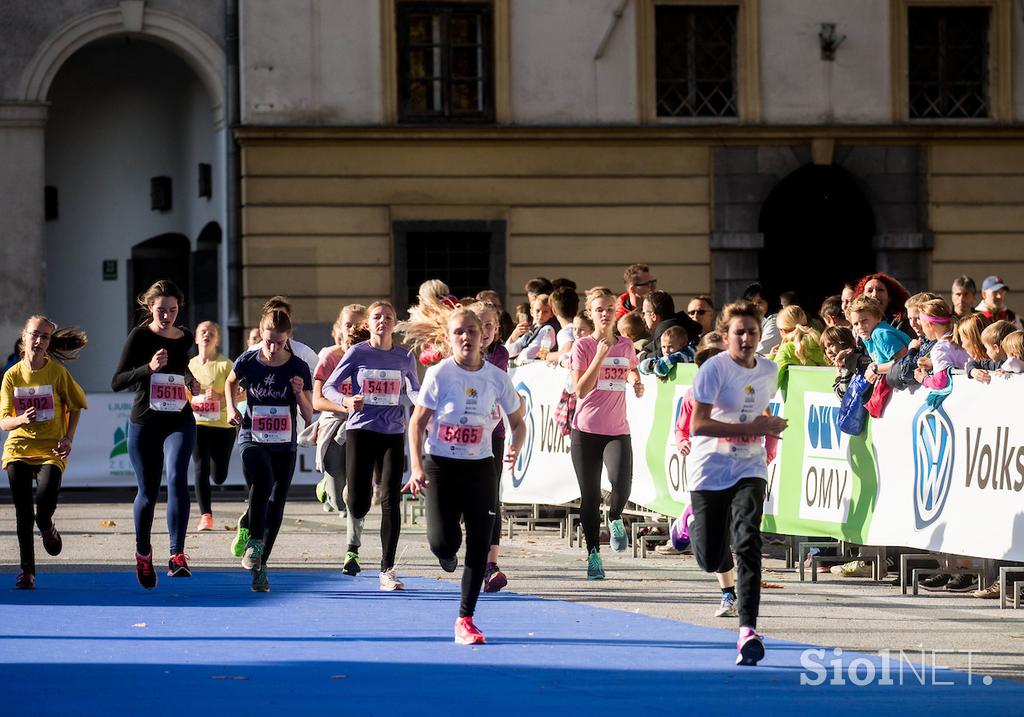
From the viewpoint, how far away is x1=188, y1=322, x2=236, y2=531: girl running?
18.1 metres

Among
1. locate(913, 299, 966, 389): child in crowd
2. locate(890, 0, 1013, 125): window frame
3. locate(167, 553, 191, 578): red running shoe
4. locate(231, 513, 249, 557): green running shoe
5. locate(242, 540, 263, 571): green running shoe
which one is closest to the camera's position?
locate(913, 299, 966, 389): child in crowd

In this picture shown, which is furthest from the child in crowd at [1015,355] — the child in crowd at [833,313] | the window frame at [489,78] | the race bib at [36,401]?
the window frame at [489,78]

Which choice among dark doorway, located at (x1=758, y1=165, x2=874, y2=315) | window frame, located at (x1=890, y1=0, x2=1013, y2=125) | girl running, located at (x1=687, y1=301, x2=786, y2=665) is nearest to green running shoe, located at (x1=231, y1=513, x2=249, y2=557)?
girl running, located at (x1=687, y1=301, x2=786, y2=665)

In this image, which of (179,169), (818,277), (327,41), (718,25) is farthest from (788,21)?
(179,169)

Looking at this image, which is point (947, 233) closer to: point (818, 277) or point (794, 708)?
point (818, 277)

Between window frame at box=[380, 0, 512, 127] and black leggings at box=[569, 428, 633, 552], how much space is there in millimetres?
15940

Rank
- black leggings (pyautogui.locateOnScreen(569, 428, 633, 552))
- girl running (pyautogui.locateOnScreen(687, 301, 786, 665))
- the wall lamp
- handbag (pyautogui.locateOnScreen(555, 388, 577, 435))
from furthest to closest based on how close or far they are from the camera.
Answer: the wall lamp, handbag (pyautogui.locateOnScreen(555, 388, 577, 435)), black leggings (pyautogui.locateOnScreen(569, 428, 633, 552)), girl running (pyautogui.locateOnScreen(687, 301, 786, 665))

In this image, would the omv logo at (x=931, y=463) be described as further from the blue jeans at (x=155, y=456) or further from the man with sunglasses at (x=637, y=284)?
the blue jeans at (x=155, y=456)

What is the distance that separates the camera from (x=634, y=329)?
15.7 m

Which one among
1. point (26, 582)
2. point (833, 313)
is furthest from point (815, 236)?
point (26, 582)

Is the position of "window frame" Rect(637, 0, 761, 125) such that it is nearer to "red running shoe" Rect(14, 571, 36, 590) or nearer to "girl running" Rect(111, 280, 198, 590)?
"girl running" Rect(111, 280, 198, 590)

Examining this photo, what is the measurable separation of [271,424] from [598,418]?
2336 mm

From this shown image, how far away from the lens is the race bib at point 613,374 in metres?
13.9

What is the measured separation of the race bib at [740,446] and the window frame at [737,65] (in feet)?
65.2
